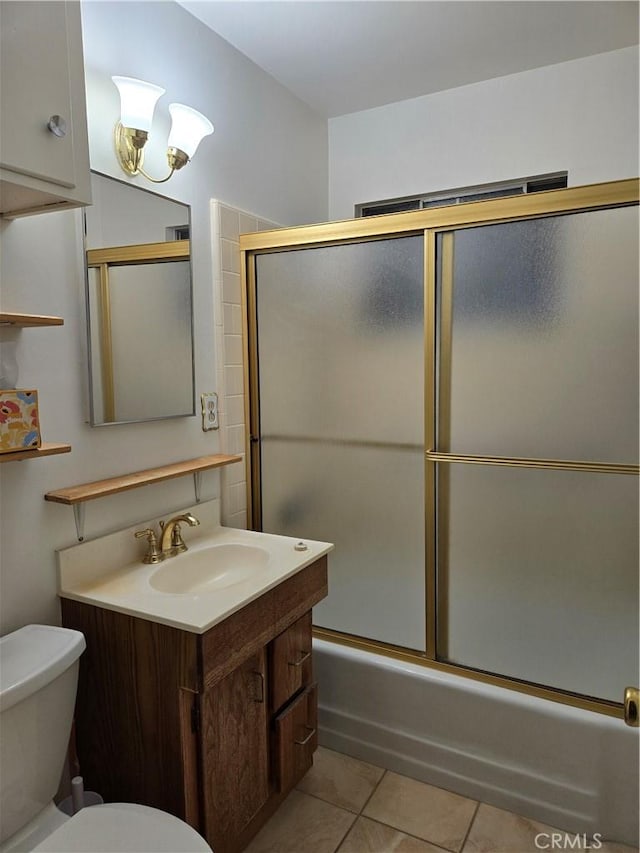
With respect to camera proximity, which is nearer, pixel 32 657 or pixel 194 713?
pixel 32 657

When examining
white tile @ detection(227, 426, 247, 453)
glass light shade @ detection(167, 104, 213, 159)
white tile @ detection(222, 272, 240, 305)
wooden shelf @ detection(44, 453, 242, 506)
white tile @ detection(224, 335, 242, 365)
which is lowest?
wooden shelf @ detection(44, 453, 242, 506)

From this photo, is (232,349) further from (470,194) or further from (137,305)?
(470,194)

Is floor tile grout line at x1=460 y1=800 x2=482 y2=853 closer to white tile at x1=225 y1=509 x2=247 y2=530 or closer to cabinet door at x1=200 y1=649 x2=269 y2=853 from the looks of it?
cabinet door at x1=200 y1=649 x2=269 y2=853

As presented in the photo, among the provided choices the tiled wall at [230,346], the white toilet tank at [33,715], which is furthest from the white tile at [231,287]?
the white toilet tank at [33,715]

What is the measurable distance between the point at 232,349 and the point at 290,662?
45.7 inches

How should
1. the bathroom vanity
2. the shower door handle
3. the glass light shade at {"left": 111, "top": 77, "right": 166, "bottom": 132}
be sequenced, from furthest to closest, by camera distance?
the glass light shade at {"left": 111, "top": 77, "right": 166, "bottom": 132}, the bathroom vanity, the shower door handle

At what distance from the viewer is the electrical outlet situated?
2.10 m

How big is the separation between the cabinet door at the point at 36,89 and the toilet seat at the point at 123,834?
4.58ft

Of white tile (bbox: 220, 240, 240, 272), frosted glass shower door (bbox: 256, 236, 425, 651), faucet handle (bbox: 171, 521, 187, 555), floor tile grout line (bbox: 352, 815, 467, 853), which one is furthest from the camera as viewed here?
white tile (bbox: 220, 240, 240, 272)

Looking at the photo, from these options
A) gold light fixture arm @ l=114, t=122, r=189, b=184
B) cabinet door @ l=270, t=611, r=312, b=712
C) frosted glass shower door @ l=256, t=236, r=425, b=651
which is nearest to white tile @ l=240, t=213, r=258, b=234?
frosted glass shower door @ l=256, t=236, r=425, b=651

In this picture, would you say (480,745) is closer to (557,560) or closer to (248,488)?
(557,560)

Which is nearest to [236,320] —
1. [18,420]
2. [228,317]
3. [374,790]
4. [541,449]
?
[228,317]

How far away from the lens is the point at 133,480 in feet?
5.62

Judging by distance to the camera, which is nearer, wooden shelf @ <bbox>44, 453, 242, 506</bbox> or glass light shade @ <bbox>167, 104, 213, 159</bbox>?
wooden shelf @ <bbox>44, 453, 242, 506</bbox>
